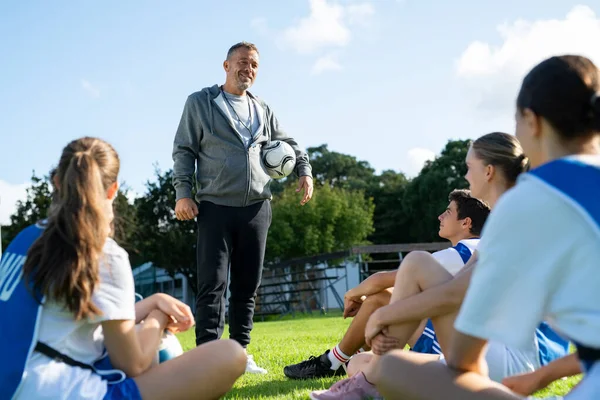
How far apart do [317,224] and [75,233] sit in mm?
34801

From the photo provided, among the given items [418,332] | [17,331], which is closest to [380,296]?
[418,332]

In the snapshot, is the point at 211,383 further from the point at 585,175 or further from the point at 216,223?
the point at 216,223

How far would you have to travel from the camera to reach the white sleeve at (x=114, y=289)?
2275 mm

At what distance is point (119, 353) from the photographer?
2.38 metres

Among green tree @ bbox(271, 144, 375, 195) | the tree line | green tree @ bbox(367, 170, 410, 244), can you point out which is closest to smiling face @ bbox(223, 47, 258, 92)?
the tree line

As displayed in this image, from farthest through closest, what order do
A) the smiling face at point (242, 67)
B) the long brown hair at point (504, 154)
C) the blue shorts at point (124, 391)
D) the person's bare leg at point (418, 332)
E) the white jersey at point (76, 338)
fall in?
1. the smiling face at point (242, 67)
2. the person's bare leg at point (418, 332)
3. the long brown hair at point (504, 154)
4. the blue shorts at point (124, 391)
5. the white jersey at point (76, 338)

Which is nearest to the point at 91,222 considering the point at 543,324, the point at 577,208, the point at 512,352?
the point at 577,208

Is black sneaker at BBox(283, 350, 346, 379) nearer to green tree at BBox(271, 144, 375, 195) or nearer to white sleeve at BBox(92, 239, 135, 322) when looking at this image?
white sleeve at BBox(92, 239, 135, 322)

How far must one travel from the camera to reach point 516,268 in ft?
5.39

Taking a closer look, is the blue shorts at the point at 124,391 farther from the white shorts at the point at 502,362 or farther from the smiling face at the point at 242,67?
the smiling face at the point at 242,67

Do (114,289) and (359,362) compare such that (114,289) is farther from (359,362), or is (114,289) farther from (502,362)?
(359,362)

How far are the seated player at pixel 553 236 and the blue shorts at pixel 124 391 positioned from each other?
1.32 meters

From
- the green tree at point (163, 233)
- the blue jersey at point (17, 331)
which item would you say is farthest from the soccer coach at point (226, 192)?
the green tree at point (163, 233)

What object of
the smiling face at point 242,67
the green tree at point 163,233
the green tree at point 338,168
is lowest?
the green tree at point 163,233
